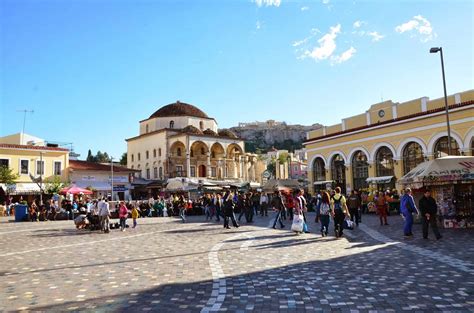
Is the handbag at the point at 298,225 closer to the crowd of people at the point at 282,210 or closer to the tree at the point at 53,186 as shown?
the crowd of people at the point at 282,210

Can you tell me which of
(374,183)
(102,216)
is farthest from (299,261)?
(374,183)

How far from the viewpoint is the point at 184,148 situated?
56844 millimetres

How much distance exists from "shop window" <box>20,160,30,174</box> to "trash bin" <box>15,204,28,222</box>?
13443 millimetres

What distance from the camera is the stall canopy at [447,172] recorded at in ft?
50.0

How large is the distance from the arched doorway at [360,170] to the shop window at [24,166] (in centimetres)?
3135

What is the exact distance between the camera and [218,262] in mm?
9633

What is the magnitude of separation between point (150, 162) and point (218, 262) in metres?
50.9

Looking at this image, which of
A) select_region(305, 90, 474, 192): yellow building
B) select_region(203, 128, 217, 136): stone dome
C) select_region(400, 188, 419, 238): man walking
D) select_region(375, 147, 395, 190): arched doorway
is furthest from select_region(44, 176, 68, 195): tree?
select_region(400, 188, 419, 238): man walking

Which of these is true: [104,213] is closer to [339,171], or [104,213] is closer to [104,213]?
[104,213]

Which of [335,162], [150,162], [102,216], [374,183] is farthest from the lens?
[150,162]

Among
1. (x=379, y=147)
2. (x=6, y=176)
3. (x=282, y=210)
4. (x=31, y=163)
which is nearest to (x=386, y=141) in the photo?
(x=379, y=147)

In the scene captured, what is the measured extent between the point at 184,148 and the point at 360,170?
1019 inches

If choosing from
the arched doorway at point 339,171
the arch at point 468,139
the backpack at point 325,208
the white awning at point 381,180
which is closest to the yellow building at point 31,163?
the arched doorway at point 339,171

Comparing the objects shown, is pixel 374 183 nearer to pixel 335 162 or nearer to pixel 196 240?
pixel 335 162
